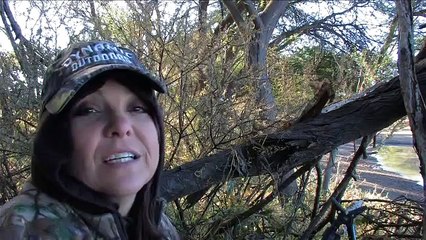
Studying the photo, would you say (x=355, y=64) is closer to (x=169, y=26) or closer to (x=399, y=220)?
(x=169, y=26)

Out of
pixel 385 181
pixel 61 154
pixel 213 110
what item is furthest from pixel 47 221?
pixel 385 181

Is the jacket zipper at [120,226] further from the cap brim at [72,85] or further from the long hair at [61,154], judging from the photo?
the cap brim at [72,85]

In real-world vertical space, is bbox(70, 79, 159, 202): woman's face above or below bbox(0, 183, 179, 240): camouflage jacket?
above

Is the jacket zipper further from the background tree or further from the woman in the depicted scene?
the background tree

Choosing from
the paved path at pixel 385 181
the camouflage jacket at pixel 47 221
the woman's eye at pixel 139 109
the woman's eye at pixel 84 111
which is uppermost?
the woman's eye at pixel 84 111

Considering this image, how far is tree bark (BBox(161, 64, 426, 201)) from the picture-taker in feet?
6.82

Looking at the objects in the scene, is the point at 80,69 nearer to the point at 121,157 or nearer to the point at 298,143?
the point at 121,157

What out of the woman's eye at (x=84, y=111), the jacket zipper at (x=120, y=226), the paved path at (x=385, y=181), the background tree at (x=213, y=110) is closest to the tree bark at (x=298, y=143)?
the background tree at (x=213, y=110)

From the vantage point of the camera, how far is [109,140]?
1.16 meters

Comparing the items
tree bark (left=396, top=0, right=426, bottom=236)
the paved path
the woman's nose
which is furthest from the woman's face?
the paved path

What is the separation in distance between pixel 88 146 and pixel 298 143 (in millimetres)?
1157

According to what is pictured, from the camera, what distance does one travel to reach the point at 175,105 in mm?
3410

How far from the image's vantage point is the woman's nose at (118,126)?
Result: 3.80ft

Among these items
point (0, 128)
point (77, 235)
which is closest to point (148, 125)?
point (77, 235)
